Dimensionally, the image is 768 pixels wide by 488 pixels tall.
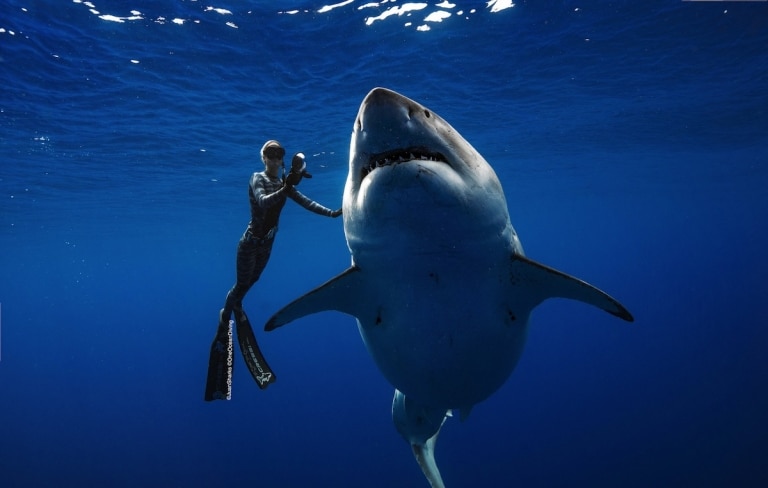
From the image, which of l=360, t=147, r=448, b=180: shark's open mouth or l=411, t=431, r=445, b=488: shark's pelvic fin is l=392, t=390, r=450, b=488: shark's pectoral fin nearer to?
l=411, t=431, r=445, b=488: shark's pelvic fin

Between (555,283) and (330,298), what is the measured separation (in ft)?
6.20

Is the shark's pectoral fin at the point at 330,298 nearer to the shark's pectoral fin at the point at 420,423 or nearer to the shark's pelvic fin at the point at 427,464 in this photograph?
the shark's pectoral fin at the point at 420,423

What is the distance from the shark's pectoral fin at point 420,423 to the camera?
5.59 metres

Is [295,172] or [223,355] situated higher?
[295,172]

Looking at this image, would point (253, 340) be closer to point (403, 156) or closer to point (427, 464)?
point (427, 464)

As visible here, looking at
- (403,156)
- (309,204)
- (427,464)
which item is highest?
(309,204)

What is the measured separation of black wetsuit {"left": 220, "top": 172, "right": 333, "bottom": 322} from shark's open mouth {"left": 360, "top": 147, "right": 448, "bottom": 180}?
2.61m

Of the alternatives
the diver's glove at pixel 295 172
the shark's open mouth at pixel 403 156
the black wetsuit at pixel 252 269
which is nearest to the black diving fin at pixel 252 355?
the black wetsuit at pixel 252 269

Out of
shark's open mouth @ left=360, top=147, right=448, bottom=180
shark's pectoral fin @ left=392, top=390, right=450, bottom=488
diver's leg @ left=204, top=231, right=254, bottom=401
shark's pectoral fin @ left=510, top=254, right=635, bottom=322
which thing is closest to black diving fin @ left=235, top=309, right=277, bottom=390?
diver's leg @ left=204, top=231, right=254, bottom=401

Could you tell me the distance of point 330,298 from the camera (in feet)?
12.2

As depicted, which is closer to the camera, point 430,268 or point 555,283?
point 430,268

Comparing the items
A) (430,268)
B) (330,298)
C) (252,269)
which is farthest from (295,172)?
(430,268)

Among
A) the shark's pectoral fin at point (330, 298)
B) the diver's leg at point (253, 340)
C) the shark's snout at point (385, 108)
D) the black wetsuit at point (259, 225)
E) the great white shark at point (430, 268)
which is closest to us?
the shark's snout at point (385, 108)

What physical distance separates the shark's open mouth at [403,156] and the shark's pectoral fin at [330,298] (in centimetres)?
106
